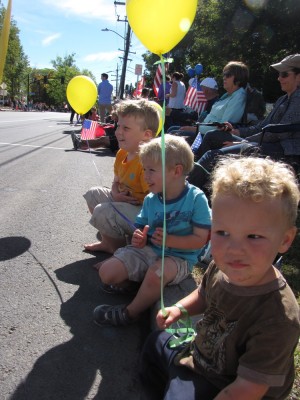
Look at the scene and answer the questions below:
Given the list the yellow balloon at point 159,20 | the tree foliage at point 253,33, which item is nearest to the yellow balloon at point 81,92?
the yellow balloon at point 159,20

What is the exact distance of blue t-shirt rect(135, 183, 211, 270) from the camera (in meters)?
2.25

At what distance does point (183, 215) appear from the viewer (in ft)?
7.43

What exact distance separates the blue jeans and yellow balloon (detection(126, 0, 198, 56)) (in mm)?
1615

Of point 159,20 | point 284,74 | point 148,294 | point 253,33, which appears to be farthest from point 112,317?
point 253,33

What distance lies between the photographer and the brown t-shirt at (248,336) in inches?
46.5

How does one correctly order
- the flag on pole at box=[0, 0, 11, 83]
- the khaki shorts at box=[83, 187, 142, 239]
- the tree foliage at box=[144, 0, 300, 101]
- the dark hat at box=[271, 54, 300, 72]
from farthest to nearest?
the tree foliage at box=[144, 0, 300, 101]
the dark hat at box=[271, 54, 300, 72]
the khaki shorts at box=[83, 187, 142, 239]
the flag on pole at box=[0, 0, 11, 83]

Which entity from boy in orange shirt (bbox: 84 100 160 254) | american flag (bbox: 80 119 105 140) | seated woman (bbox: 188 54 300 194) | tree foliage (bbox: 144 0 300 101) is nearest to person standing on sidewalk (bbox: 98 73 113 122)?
american flag (bbox: 80 119 105 140)

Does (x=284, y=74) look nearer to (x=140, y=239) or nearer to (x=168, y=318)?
(x=140, y=239)

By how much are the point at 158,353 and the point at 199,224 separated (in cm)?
83

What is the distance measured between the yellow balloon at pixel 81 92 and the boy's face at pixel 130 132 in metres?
2.05

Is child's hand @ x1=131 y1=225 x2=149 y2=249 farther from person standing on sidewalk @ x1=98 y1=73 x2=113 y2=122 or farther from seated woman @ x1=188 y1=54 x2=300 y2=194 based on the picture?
person standing on sidewalk @ x1=98 y1=73 x2=113 y2=122

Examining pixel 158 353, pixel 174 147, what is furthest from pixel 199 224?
pixel 158 353

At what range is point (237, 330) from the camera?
129 centimetres

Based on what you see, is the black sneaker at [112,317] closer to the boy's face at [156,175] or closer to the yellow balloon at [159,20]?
the boy's face at [156,175]
